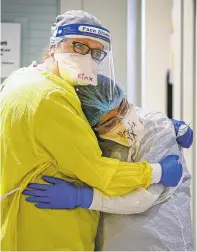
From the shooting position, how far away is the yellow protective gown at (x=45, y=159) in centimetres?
111

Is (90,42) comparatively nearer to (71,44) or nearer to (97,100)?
(71,44)

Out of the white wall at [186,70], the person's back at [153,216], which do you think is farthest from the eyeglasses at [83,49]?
the white wall at [186,70]

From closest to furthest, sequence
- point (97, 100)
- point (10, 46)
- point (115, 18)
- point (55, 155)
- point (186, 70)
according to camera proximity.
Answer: point (55, 155) < point (97, 100) < point (115, 18) < point (186, 70) < point (10, 46)

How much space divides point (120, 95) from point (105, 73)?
87 mm

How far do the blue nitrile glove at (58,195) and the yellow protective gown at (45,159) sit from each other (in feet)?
0.06

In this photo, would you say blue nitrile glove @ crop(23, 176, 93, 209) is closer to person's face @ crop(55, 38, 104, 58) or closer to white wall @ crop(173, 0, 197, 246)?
person's face @ crop(55, 38, 104, 58)

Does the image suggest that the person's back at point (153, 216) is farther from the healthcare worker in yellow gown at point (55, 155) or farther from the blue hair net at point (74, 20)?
the blue hair net at point (74, 20)

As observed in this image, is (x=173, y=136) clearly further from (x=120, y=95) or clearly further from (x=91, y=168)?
(x=91, y=168)

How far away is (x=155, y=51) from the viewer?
208 cm

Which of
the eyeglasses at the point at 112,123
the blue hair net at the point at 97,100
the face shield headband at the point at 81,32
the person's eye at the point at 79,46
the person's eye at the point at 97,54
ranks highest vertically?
the face shield headband at the point at 81,32

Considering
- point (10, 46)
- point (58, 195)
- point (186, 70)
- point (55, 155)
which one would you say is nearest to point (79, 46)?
point (55, 155)

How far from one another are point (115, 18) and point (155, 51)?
56 cm

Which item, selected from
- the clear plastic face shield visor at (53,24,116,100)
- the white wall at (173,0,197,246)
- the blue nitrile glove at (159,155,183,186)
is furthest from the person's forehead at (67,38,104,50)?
the white wall at (173,0,197,246)

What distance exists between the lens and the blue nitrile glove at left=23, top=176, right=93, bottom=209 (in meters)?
1.17
